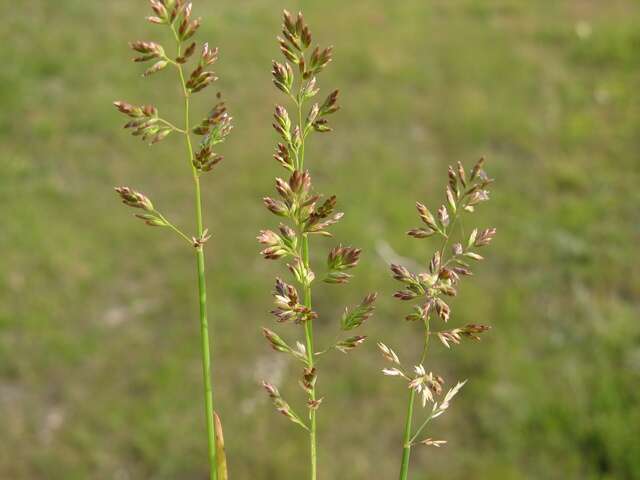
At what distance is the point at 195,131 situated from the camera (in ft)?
1.91

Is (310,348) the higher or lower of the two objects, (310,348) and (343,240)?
the higher

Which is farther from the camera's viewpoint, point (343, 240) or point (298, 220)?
point (343, 240)

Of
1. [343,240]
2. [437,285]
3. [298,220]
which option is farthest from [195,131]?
[343,240]

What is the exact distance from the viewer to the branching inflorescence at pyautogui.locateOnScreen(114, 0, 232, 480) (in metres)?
0.52

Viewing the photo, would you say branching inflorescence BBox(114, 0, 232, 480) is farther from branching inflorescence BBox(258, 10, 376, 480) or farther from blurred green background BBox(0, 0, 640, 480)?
blurred green background BBox(0, 0, 640, 480)

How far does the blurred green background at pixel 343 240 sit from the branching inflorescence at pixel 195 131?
162 inches

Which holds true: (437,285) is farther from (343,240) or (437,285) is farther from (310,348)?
(343,240)

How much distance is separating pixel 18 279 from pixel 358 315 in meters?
5.69

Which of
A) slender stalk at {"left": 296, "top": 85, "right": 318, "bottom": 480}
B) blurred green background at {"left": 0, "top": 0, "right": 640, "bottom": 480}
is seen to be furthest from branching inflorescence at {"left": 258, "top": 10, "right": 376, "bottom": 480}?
blurred green background at {"left": 0, "top": 0, "right": 640, "bottom": 480}

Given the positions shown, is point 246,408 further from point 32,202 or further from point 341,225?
point 32,202

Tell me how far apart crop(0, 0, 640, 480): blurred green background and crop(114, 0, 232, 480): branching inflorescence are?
4122 mm

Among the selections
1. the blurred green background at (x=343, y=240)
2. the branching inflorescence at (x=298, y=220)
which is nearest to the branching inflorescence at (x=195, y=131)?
the branching inflorescence at (x=298, y=220)

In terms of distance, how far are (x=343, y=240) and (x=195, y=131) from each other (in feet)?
18.5

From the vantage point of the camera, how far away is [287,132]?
557 mm
